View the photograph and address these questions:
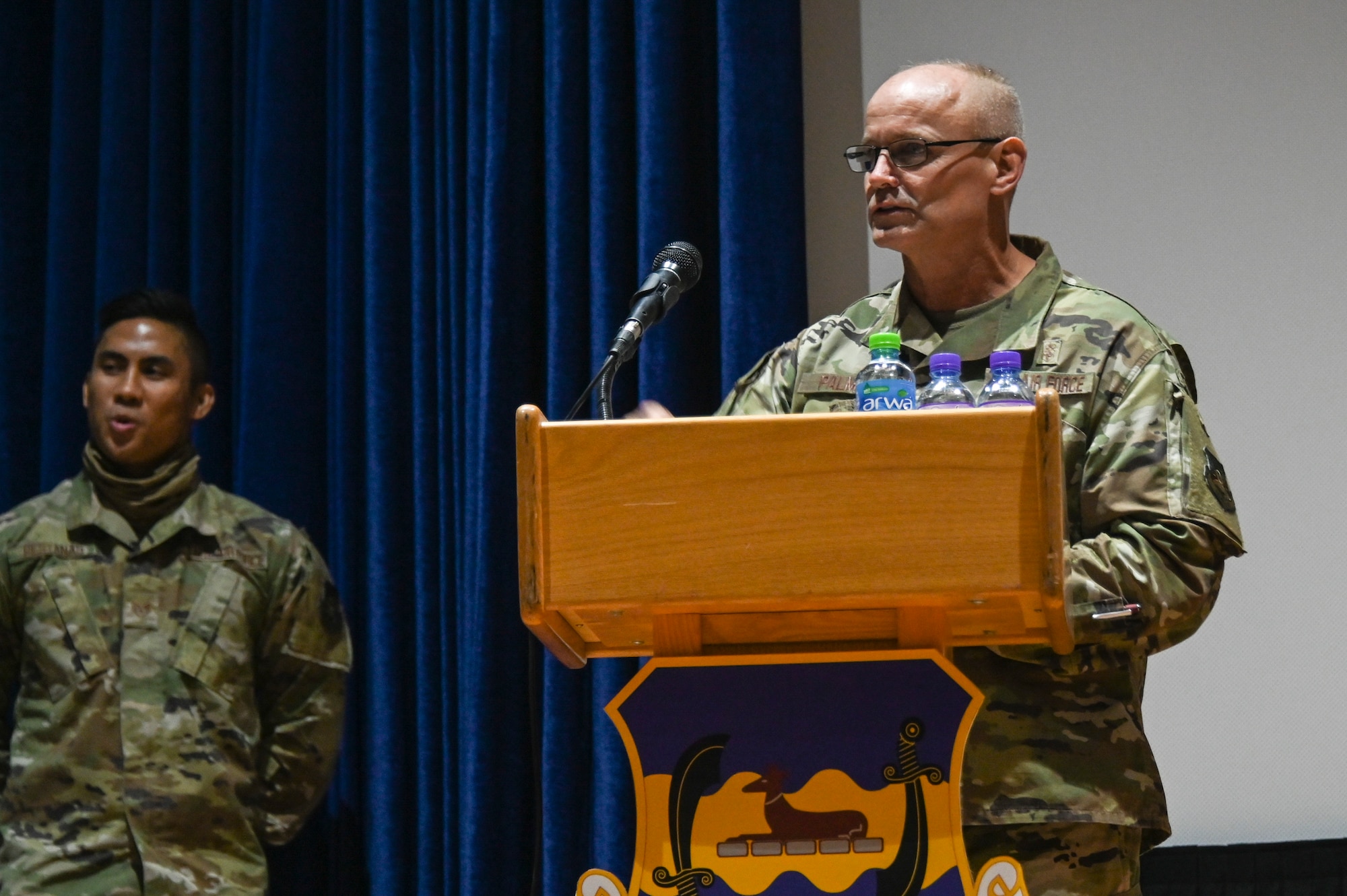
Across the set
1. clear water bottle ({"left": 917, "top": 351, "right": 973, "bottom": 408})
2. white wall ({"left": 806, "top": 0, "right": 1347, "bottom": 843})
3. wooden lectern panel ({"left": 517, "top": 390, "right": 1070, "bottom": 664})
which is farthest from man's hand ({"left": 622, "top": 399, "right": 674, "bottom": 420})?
white wall ({"left": 806, "top": 0, "right": 1347, "bottom": 843})

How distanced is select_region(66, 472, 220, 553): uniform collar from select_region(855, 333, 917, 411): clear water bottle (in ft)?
6.87

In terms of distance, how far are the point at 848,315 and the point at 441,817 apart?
1630mm

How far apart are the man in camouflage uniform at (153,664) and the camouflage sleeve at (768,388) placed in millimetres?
1478

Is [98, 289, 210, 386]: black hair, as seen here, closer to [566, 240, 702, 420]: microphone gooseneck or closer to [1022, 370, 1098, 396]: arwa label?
[566, 240, 702, 420]: microphone gooseneck

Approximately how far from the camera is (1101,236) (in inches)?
108

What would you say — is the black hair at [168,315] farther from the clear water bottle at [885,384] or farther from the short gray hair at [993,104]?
the clear water bottle at [885,384]

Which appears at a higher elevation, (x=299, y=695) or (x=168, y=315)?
(x=168, y=315)

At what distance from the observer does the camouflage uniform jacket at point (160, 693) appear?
3.03 m

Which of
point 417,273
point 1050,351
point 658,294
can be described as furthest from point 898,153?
point 417,273

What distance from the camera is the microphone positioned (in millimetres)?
1604

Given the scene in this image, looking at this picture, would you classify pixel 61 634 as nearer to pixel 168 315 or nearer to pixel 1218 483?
pixel 168 315

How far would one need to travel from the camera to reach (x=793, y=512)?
1.28m

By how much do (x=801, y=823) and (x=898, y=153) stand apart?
3.06 feet

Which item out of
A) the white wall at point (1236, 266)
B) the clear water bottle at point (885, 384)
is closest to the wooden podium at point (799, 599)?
the clear water bottle at point (885, 384)
